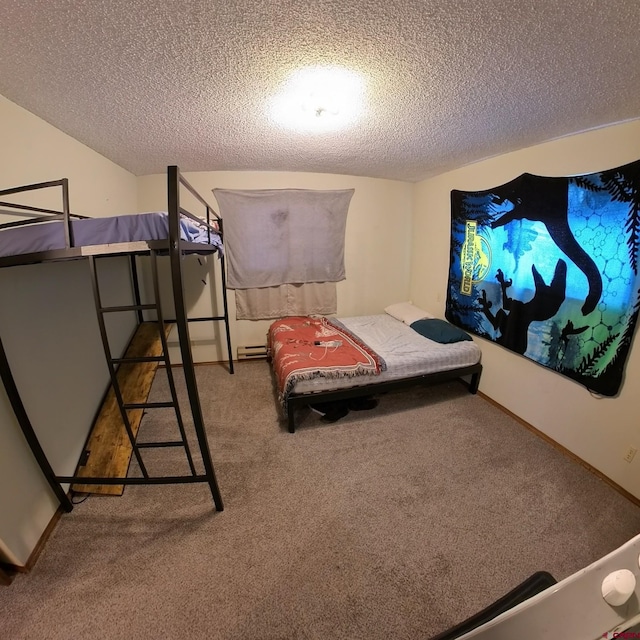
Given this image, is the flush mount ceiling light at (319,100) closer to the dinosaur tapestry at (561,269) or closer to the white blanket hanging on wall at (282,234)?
the white blanket hanging on wall at (282,234)

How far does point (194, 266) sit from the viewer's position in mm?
3291

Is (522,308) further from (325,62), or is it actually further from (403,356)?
(325,62)

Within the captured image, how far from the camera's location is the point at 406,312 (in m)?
3.57

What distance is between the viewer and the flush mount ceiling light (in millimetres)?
1347

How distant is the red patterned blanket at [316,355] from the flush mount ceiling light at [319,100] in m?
1.77

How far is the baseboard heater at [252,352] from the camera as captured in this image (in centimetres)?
357

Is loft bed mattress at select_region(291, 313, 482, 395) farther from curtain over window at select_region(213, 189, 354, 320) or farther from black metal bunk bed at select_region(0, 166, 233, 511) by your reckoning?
black metal bunk bed at select_region(0, 166, 233, 511)

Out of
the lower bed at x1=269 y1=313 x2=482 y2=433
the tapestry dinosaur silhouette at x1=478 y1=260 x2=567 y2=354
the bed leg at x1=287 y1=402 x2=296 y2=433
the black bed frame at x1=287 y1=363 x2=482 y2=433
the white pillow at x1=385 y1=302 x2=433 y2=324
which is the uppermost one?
the tapestry dinosaur silhouette at x1=478 y1=260 x2=567 y2=354

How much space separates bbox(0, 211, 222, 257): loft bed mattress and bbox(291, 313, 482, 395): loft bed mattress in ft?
4.92

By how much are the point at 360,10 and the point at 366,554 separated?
2.32m

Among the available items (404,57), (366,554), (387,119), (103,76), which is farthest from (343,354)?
(103,76)

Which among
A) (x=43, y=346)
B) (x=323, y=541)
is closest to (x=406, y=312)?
(x=323, y=541)

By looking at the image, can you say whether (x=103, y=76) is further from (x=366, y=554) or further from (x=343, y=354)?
(x=366, y=554)

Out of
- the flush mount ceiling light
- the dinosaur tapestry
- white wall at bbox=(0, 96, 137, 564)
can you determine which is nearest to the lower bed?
the dinosaur tapestry
